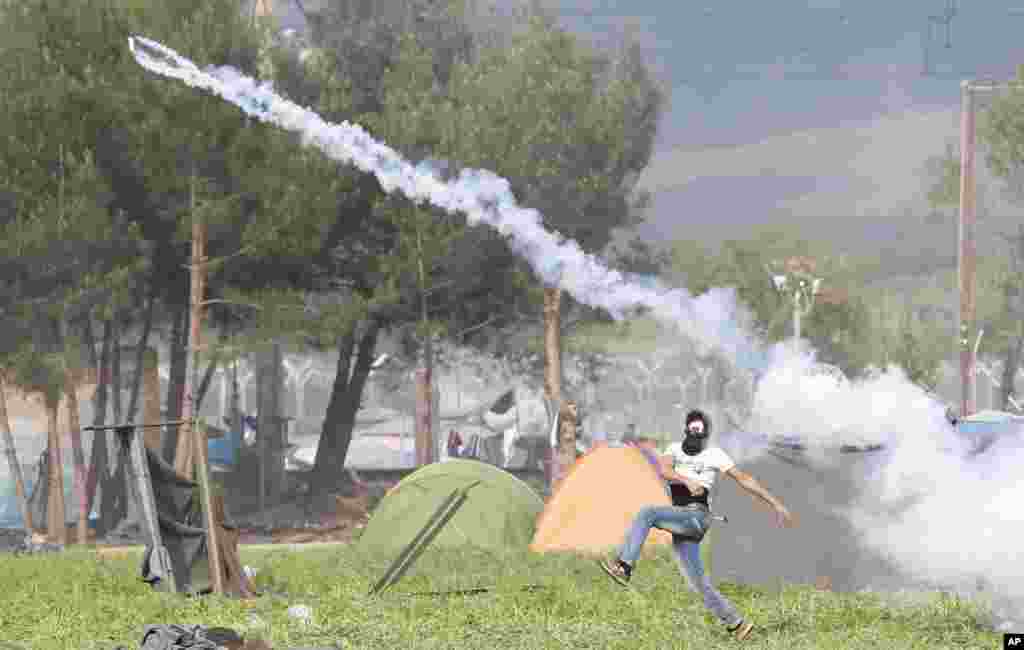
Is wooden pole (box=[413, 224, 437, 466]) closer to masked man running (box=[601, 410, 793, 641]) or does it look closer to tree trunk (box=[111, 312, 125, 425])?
tree trunk (box=[111, 312, 125, 425])

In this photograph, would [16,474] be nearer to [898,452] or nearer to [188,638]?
[898,452]

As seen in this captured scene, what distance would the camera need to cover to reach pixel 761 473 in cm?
1655

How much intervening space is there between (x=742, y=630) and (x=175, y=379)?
72.9 ft

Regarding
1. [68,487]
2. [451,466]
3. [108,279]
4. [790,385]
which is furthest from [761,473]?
[68,487]

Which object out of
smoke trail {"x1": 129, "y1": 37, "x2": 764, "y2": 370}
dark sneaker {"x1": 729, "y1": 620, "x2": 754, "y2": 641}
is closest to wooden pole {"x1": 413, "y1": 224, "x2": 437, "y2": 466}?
smoke trail {"x1": 129, "y1": 37, "x2": 764, "y2": 370}

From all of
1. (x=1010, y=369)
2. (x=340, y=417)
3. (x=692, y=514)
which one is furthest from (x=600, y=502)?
(x=1010, y=369)

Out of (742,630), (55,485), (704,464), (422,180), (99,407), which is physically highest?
(422,180)

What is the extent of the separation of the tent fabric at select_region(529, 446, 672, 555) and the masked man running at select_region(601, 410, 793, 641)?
20.3 ft

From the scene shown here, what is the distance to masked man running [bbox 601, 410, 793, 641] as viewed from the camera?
13.0 metres

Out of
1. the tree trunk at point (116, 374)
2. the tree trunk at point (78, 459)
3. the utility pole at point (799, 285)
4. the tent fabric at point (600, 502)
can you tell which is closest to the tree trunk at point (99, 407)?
the tree trunk at point (116, 374)

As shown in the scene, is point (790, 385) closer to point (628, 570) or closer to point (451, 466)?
point (628, 570)

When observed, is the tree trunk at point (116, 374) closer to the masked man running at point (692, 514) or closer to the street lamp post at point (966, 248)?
the street lamp post at point (966, 248)

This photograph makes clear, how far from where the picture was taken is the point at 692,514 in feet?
42.7

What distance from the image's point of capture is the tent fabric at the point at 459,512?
1931 cm
